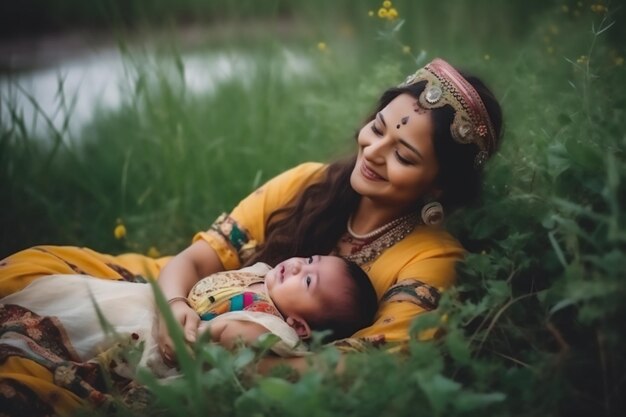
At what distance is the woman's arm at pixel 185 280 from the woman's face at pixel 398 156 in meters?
0.59

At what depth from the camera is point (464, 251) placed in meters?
2.42

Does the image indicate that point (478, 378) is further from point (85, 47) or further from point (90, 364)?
point (85, 47)

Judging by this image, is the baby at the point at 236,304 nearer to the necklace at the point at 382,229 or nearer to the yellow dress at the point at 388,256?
the yellow dress at the point at 388,256

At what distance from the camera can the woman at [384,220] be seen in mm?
2271

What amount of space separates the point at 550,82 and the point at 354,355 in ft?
6.16

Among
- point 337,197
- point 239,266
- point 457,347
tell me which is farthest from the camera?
point 239,266

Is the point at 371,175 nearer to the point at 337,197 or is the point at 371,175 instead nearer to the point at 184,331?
the point at 337,197

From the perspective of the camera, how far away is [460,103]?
2305 millimetres

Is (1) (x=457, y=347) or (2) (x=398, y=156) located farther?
(2) (x=398, y=156)

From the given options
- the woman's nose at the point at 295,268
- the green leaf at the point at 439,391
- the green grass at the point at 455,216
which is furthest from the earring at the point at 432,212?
the green leaf at the point at 439,391

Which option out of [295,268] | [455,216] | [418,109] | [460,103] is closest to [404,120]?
[418,109]

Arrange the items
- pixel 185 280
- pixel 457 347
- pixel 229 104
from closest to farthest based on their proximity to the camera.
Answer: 1. pixel 457 347
2. pixel 185 280
3. pixel 229 104

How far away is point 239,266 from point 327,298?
57cm

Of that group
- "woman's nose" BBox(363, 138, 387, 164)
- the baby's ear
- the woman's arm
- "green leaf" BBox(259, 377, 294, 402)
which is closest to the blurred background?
"woman's nose" BBox(363, 138, 387, 164)
